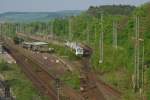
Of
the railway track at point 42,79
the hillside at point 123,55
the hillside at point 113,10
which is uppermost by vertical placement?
the hillside at point 123,55

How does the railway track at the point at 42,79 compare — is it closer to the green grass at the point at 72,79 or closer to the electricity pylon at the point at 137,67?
the green grass at the point at 72,79

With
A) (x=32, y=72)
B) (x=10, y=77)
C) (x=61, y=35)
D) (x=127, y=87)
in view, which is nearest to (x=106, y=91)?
(x=127, y=87)

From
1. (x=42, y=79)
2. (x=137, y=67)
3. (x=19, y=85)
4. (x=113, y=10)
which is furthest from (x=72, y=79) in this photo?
(x=113, y=10)

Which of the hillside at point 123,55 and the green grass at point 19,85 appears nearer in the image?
the green grass at point 19,85

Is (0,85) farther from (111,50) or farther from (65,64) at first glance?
(65,64)

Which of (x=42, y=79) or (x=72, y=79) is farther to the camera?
(x=42, y=79)

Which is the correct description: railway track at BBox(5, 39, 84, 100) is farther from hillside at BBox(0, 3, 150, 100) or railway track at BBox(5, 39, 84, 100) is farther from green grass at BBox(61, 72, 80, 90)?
hillside at BBox(0, 3, 150, 100)

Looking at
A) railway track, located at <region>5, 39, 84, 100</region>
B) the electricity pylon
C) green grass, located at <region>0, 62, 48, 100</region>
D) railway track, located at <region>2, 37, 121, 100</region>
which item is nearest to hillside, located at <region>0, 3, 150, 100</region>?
the electricity pylon

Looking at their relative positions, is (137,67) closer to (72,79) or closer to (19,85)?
(19,85)

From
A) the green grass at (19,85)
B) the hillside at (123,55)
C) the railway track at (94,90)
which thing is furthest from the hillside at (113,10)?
the railway track at (94,90)
